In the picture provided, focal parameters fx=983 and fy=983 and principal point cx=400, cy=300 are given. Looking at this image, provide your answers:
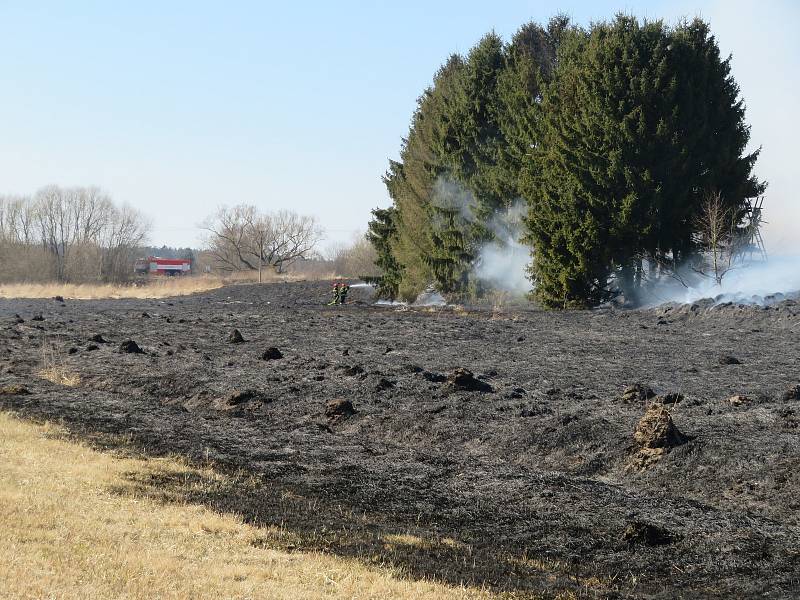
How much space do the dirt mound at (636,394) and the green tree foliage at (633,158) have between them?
68.7 ft

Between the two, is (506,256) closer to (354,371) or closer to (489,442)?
(354,371)

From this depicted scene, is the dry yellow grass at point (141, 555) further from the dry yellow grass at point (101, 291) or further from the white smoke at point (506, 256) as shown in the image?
the dry yellow grass at point (101, 291)

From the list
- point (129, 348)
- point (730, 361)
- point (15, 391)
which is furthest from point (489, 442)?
point (129, 348)

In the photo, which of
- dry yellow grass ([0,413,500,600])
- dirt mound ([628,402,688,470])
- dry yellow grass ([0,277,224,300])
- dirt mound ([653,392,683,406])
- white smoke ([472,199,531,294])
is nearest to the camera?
dry yellow grass ([0,413,500,600])

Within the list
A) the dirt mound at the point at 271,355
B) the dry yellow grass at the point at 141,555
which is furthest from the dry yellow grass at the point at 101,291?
the dry yellow grass at the point at 141,555

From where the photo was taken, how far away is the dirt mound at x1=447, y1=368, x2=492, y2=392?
50.5ft

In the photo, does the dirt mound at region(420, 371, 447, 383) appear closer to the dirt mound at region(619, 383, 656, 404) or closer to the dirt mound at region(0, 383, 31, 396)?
the dirt mound at region(619, 383, 656, 404)

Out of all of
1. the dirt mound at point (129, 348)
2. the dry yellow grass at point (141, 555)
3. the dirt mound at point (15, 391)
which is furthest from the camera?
the dirt mound at point (129, 348)

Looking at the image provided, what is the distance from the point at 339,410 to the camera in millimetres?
14789

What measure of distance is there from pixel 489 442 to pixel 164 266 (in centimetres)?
12339

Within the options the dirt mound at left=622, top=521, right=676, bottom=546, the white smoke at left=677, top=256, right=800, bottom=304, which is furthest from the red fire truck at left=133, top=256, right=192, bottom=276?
the dirt mound at left=622, top=521, right=676, bottom=546

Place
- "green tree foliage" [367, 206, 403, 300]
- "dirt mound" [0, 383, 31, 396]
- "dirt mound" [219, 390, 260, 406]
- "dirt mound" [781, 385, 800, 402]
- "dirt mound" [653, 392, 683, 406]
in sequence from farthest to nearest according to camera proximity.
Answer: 1. "green tree foliage" [367, 206, 403, 300]
2. "dirt mound" [0, 383, 31, 396]
3. "dirt mound" [219, 390, 260, 406]
4. "dirt mound" [653, 392, 683, 406]
5. "dirt mound" [781, 385, 800, 402]

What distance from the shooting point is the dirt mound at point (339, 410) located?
14628mm

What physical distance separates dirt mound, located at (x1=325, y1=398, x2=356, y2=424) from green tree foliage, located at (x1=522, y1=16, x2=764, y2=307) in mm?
22037
